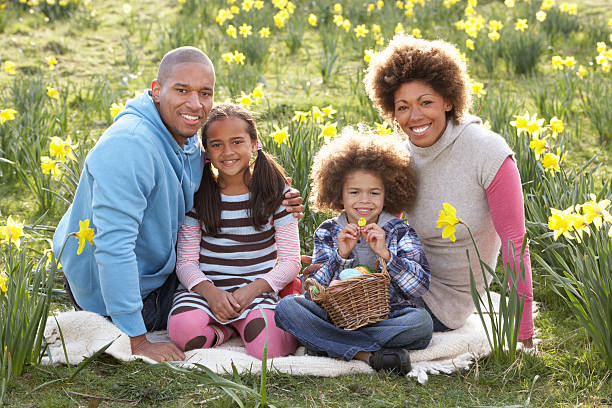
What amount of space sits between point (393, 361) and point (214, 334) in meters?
0.74

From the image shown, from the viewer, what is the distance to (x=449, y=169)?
9.08 feet

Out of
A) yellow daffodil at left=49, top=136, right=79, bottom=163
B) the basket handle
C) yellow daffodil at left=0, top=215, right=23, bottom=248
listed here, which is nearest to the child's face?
the basket handle

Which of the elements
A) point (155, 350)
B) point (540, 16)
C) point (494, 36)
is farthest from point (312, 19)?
point (155, 350)

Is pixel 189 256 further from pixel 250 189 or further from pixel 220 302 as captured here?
pixel 250 189

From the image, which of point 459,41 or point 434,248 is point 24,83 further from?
point 459,41

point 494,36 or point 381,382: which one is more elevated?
point 494,36

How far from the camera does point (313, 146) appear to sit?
370 cm

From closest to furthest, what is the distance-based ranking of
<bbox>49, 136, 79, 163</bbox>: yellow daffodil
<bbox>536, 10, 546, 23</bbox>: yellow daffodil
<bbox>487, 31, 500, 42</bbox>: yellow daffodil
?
1. <bbox>49, 136, 79, 163</bbox>: yellow daffodil
2. <bbox>487, 31, 500, 42</bbox>: yellow daffodil
3. <bbox>536, 10, 546, 23</bbox>: yellow daffodil

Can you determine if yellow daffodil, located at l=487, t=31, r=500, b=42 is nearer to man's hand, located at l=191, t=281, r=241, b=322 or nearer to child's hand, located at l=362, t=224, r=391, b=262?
child's hand, located at l=362, t=224, r=391, b=262

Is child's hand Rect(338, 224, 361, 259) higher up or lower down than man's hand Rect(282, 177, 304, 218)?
lower down

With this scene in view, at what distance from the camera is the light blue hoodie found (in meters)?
2.49

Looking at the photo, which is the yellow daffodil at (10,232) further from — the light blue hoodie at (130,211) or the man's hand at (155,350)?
the man's hand at (155,350)

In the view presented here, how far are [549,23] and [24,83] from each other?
5512 mm

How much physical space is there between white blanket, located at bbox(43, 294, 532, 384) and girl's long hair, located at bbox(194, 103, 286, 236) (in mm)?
538
